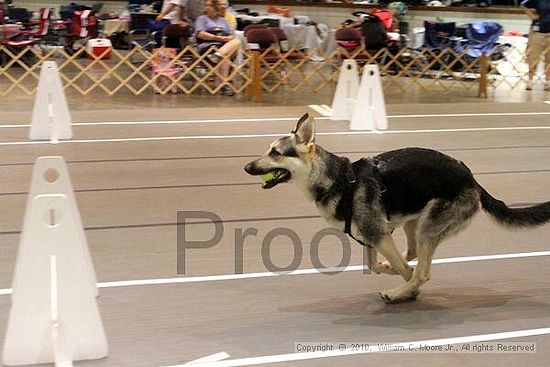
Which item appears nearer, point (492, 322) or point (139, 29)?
point (492, 322)

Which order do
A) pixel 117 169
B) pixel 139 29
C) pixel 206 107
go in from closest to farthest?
pixel 117 169 → pixel 206 107 → pixel 139 29

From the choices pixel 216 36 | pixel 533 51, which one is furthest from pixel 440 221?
pixel 533 51

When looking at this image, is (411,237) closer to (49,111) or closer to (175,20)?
(49,111)

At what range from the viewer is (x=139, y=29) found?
1570 centimetres

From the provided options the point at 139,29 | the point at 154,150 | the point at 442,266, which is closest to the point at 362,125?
the point at 154,150

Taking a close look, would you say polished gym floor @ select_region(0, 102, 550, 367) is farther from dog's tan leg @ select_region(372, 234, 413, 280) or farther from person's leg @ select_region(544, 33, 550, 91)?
person's leg @ select_region(544, 33, 550, 91)

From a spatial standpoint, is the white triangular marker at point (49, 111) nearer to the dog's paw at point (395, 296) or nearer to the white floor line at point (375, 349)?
the dog's paw at point (395, 296)

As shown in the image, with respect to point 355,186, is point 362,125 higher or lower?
lower

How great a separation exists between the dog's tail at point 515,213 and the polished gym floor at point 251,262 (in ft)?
1.58

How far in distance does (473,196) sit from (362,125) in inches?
190

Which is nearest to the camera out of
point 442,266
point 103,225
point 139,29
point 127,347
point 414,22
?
point 127,347

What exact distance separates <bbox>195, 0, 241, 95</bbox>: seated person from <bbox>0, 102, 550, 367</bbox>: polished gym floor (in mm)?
3323

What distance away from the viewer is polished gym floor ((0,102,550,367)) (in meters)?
3.37

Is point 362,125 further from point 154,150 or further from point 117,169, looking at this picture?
point 117,169
